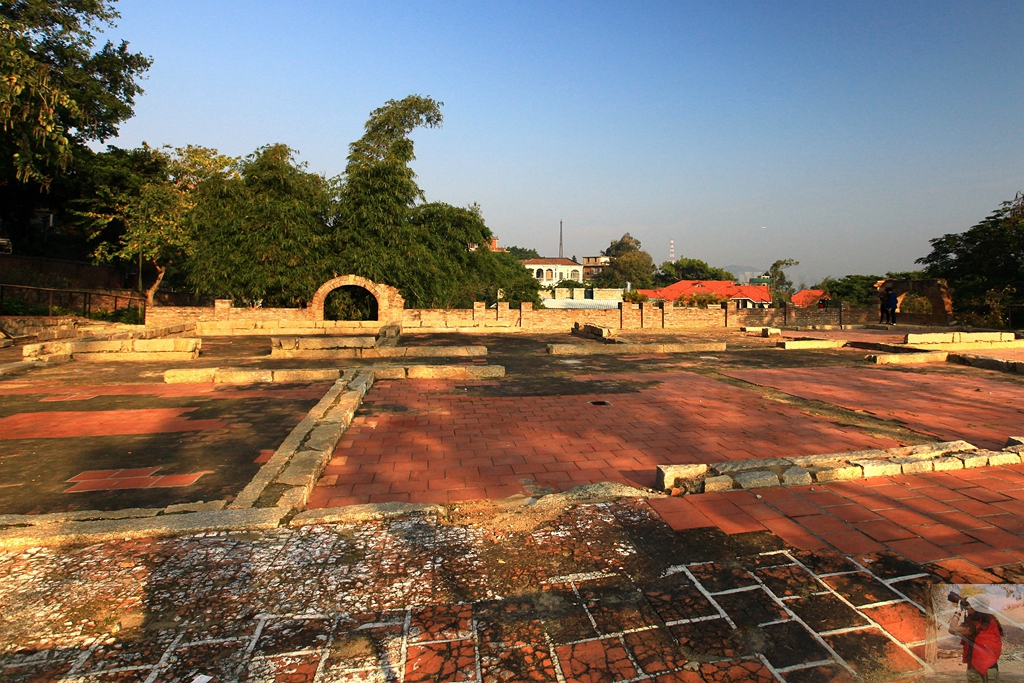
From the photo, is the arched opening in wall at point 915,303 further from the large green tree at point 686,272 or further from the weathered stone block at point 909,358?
the large green tree at point 686,272

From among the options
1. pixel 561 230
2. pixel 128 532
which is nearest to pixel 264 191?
pixel 128 532

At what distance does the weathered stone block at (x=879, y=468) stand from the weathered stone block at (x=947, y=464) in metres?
0.34

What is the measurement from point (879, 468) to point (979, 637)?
2635mm

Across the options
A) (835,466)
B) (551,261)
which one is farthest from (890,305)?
(551,261)

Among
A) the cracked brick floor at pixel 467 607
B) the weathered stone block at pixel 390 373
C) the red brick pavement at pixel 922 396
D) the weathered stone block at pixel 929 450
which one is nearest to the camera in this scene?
the cracked brick floor at pixel 467 607

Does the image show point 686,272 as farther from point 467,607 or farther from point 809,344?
point 467,607

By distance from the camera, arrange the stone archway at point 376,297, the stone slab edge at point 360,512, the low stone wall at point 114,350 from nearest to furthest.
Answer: the stone slab edge at point 360,512
the low stone wall at point 114,350
the stone archway at point 376,297

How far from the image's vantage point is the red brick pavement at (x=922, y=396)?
571cm

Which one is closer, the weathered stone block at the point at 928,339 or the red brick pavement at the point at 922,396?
the red brick pavement at the point at 922,396

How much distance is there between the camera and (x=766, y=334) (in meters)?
19.4

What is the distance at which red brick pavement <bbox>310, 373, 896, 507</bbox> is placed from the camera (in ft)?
13.3

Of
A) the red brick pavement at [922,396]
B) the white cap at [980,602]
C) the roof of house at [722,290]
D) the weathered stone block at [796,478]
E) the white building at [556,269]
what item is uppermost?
the white building at [556,269]

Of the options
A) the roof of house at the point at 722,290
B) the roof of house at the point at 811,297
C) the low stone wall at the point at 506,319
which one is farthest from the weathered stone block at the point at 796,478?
the roof of house at the point at 722,290

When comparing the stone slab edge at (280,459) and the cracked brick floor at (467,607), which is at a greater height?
the stone slab edge at (280,459)
